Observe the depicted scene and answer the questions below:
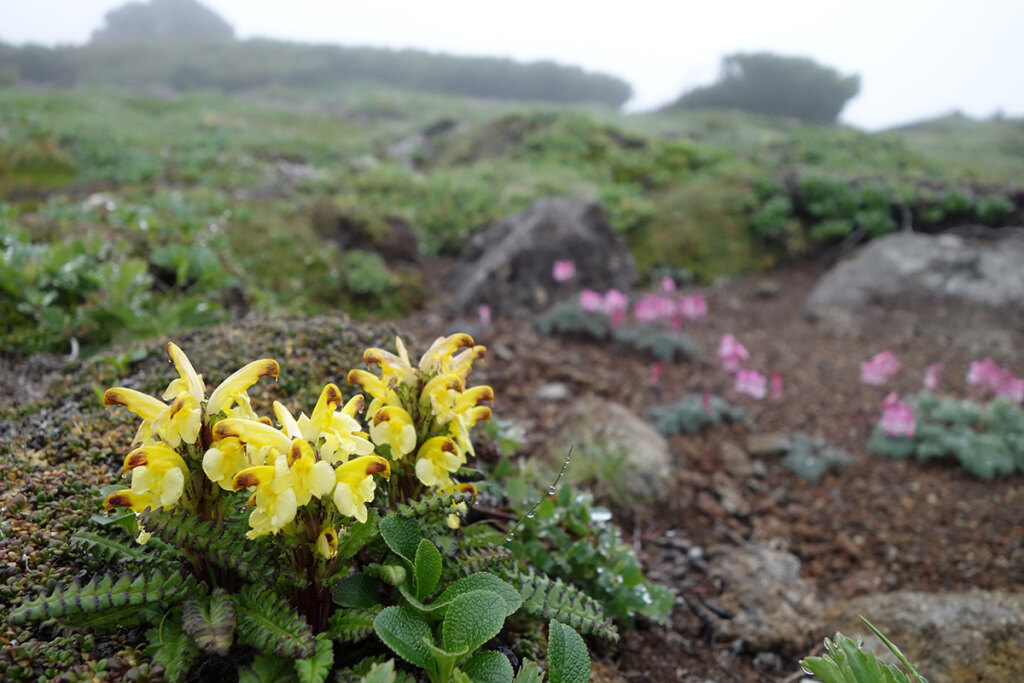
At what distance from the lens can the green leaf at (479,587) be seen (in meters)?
1.22

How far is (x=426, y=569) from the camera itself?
48.0 inches

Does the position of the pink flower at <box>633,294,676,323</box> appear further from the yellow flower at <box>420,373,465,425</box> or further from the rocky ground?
the yellow flower at <box>420,373,465,425</box>

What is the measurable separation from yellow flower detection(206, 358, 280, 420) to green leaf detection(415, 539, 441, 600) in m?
0.47

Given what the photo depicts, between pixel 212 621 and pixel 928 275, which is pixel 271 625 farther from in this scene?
pixel 928 275

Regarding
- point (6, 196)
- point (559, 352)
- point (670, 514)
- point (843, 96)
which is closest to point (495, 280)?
point (559, 352)

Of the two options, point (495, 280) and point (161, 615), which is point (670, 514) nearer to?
point (161, 615)

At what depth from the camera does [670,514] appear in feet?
9.52

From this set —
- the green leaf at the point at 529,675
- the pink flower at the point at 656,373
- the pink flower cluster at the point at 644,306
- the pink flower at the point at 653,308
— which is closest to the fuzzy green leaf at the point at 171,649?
the green leaf at the point at 529,675

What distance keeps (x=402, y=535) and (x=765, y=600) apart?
1.74 metres

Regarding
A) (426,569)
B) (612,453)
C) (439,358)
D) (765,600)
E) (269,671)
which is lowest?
(765,600)

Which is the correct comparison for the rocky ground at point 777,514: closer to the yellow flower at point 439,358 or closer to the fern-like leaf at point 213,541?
the fern-like leaf at point 213,541

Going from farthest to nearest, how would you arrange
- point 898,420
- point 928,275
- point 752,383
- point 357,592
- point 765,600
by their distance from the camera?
1. point 928,275
2. point 752,383
3. point 898,420
4. point 765,600
5. point 357,592

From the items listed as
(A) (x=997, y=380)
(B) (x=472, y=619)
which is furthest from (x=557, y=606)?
(A) (x=997, y=380)

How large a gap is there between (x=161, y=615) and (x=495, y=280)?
4.73 m
